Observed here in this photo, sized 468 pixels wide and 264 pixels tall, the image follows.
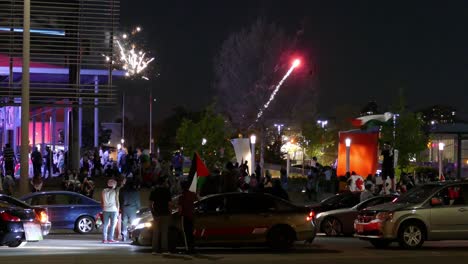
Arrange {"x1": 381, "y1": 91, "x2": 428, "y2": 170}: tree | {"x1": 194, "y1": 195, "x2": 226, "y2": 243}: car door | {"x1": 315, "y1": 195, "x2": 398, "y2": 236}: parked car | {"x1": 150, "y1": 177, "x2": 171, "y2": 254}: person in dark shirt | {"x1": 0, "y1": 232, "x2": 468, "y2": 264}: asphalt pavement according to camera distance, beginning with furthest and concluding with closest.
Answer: {"x1": 381, "y1": 91, "x2": 428, "y2": 170}: tree < {"x1": 315, "y1": 195, "x2": 398, "y2": 236}: parked car < {"x1": 194, "y1": 195, "x2": 226, "y2": 243}: car door < {"x1": 150, "y1": 177, "x2": 171, "y2": 254}: person in dark shirt < {"x1": 0, "y1": 232, "x2": 468, "y2": 264}: asphalt pavement

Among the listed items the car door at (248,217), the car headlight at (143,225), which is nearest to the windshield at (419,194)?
the car door at (248,217)

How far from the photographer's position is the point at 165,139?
94.7 metres

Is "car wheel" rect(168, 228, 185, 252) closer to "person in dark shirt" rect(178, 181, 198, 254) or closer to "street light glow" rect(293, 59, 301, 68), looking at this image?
"person in dark shirt" rect(178, 181, 198, 254)

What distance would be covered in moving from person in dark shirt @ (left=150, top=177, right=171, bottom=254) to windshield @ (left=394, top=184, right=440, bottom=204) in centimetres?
580

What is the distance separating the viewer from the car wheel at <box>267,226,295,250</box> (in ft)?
57.9

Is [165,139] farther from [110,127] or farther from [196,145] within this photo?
[196,145]

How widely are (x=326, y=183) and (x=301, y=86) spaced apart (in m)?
35.0

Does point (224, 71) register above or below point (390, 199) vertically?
above

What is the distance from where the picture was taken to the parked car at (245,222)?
17391 mm

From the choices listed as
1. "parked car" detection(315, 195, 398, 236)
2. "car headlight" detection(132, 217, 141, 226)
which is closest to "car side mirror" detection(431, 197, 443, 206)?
"parked car" detection(315, 195, 398, 236)

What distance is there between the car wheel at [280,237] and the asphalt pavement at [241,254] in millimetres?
269

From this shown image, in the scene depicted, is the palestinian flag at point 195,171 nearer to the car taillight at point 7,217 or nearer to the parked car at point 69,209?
the parked car at point 69,209

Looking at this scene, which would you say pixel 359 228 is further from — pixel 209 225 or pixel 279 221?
pixel 209 225

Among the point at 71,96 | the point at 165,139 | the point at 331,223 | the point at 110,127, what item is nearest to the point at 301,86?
the point at 165,139
